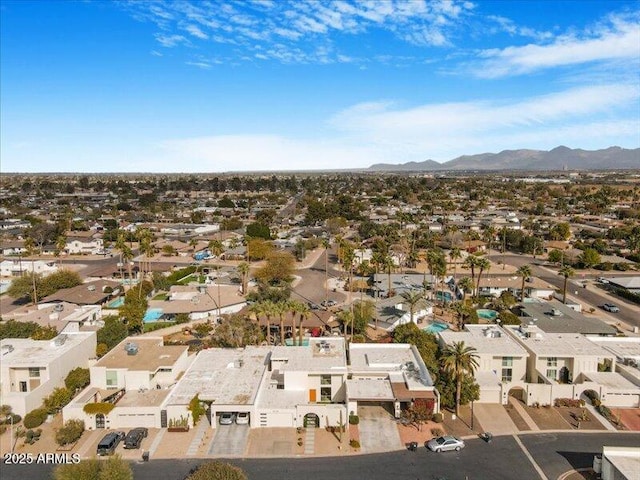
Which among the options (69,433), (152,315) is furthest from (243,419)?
(152,315)

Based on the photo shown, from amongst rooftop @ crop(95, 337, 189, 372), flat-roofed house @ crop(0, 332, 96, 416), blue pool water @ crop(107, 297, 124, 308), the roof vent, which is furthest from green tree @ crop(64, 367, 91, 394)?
blue pool water @ crop(107, 297, 124, 308)

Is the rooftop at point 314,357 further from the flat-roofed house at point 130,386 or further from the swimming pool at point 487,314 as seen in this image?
the swimming pool at point 487,314

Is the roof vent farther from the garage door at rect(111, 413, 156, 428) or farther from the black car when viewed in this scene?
the black car

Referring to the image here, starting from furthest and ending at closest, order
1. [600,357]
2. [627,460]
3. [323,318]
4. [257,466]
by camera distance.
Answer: [323,318]
[600,357]
[257,466]
[627,460]

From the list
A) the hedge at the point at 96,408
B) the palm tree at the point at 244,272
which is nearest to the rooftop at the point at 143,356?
the hedge at the point at 96,408

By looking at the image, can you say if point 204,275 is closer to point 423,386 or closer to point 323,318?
point 323,318

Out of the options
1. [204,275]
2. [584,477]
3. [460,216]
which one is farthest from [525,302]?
[460,216]
